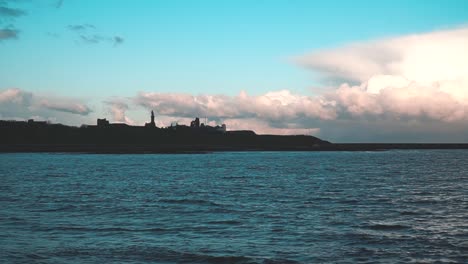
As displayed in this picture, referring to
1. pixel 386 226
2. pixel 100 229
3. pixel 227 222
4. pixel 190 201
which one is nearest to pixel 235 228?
pixel 227 222

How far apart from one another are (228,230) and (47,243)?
30.7ft

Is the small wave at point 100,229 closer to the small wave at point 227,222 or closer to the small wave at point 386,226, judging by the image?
the small wave at point 227,222

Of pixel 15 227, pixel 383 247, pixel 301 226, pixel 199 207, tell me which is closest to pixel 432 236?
pixel 383 247

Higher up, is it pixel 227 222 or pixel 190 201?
pixel 227 222

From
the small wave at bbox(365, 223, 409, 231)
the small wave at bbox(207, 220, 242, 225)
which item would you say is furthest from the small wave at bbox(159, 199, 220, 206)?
the small wave at bbox(365, 223, 409, 231)

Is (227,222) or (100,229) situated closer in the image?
(100,229)

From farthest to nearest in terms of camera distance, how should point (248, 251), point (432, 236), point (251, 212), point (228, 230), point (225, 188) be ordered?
point (225, 188) < point (251, 212) < point (228, 230) < point (432, 236) < point (248, 251)

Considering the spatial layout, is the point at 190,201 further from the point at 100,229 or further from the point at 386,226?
the point at 386,226

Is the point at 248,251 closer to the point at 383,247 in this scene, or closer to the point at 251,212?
the point at 383,247

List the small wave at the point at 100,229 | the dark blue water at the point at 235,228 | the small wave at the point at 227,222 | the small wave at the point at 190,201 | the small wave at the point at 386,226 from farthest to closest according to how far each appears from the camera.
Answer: the small wave at the point at 190,201 < the small wave at the point at 227,222 < the small wave at the point at 386,226 < the small wave at the point at 100,229 < the dark blue water at the point at 235,228

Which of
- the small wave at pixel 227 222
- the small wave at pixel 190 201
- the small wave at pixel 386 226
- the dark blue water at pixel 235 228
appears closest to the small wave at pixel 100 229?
the dark blue water at pixel 235 228

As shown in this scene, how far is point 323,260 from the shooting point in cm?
2028

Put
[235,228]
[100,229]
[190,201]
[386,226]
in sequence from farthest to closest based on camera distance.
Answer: [190,201] < [386,226] < [235,228] < [100,229]

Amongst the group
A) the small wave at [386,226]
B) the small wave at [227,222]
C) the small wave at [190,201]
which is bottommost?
the small wave at [190,201]
